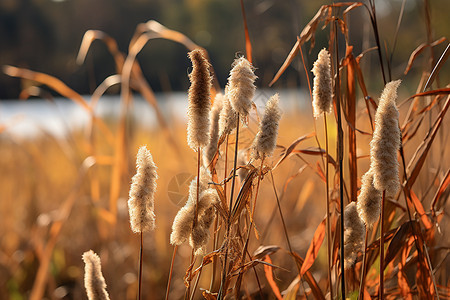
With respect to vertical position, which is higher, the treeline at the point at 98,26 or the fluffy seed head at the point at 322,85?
the treeline at the point at 98,26

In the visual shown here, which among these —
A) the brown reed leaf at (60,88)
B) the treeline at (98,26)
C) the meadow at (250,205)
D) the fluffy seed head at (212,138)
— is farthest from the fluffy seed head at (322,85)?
the treeline at (98,26)

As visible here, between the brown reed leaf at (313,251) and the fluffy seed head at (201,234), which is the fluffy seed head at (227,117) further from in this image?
Result: the brown reed leaf at (313,251)

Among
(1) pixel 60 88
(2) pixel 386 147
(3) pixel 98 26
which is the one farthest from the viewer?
(3) pixel 98 26

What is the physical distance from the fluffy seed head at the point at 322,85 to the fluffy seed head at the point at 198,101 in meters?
0.14

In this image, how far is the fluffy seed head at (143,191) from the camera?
0.50 metres

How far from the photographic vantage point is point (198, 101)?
0.50 meters

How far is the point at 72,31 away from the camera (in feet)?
58.9

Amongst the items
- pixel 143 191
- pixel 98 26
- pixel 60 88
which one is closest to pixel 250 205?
pixel 143 191

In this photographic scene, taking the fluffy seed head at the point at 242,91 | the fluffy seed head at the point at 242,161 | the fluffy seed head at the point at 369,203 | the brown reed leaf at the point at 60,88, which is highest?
the brown reed leaf at the point at 60,88

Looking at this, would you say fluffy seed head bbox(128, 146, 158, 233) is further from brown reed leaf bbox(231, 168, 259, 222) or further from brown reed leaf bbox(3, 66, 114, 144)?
brown reed leaf bbox(3, 66, 114, 144)

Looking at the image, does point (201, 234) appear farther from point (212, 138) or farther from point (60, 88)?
point (60, 88)

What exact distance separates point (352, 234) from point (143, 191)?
0.27 meters

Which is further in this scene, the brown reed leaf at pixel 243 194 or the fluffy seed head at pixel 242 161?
the fluffy seed head at pixel 242 161

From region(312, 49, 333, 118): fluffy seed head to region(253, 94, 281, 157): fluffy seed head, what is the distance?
6 cm
